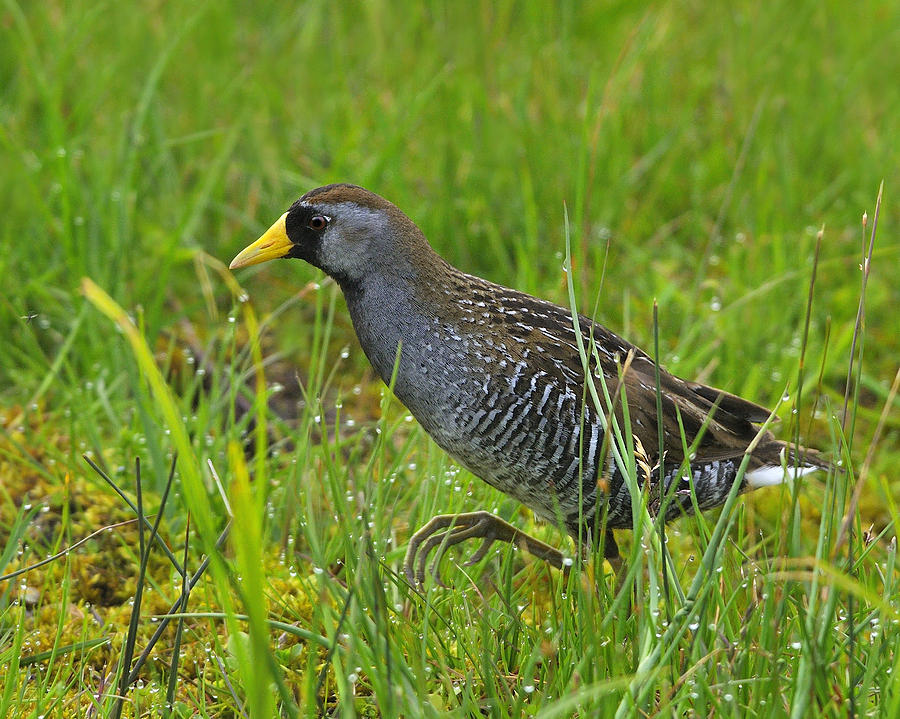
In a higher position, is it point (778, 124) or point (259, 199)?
point (778, 124)

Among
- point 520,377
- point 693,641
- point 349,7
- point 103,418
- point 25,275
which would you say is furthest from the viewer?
point 349,7

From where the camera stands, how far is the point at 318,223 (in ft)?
9.65

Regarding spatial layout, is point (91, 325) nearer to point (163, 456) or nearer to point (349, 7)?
point (163, 456)

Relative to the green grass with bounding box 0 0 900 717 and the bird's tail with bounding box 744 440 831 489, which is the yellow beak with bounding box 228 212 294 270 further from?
the bird's tail with bounding box 744 440 831 489

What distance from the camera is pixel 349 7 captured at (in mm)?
5609

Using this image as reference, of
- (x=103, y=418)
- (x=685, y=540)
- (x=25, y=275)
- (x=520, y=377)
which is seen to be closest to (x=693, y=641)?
(x=520, y=377)

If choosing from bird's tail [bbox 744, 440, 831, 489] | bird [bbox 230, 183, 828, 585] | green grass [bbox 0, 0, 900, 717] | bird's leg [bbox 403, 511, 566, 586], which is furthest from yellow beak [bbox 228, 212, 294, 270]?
bird's tail [bbox 744, 440, 831, 489]

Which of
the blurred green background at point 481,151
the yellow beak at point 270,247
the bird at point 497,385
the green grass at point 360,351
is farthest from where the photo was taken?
the blurred green background at point 481,151

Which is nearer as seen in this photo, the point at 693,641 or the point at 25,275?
the point at 693,641

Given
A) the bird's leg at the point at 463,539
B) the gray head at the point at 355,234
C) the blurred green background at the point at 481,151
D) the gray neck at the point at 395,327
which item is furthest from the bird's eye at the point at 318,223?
the blurred green background at the point at 481,151

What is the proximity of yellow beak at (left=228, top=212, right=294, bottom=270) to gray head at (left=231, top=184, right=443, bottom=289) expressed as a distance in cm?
4

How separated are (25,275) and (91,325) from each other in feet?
1.63

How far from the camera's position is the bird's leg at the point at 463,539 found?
2.78 meters

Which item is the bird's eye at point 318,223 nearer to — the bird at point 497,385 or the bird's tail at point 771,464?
the bird at point 497,385
